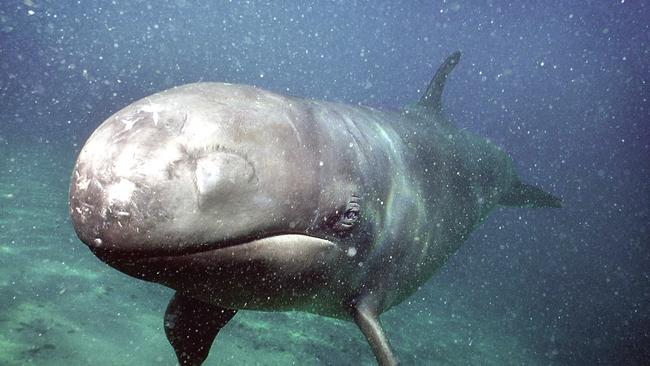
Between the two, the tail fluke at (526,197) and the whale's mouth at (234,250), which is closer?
the whale's mouth at (234,250)

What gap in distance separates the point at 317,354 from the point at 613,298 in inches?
955

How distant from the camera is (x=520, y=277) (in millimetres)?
29516

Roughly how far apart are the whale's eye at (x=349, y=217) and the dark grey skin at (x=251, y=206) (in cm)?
1

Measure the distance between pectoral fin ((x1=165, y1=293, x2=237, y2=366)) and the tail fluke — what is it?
713 cm

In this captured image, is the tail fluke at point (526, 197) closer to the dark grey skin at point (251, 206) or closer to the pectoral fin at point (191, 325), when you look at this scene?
the dark grey skin at point (251, 206)

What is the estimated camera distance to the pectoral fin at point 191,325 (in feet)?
12.6

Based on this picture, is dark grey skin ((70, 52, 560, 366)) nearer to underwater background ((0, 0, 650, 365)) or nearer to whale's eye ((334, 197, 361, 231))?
whale's eye ((334, 197, 361, 231))

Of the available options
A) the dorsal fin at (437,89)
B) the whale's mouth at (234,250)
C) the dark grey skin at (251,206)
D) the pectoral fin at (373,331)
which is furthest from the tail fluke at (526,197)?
the whale's mouth at (234,250)

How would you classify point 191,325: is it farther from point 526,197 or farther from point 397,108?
point 526,197

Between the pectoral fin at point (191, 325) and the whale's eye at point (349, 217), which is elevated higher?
the whale's eye at point (349, 217)

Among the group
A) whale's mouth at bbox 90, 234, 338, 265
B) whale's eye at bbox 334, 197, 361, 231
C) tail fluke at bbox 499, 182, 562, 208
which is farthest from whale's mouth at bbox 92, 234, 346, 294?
tail fluke at bbox 499, 182, 562, 208

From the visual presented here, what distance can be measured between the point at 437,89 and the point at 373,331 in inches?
224

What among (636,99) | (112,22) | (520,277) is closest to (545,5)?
(636,99)

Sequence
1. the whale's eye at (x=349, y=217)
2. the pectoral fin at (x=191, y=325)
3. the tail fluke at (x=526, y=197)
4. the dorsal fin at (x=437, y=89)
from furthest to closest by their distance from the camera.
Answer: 1. the tail fluke at (x=526, y=197)
2. the dorsal fin at (x=437, y=89)
3. the pectoral fin at (x=191, y=325)
4. the whale's eye at (x=349, y=217)
